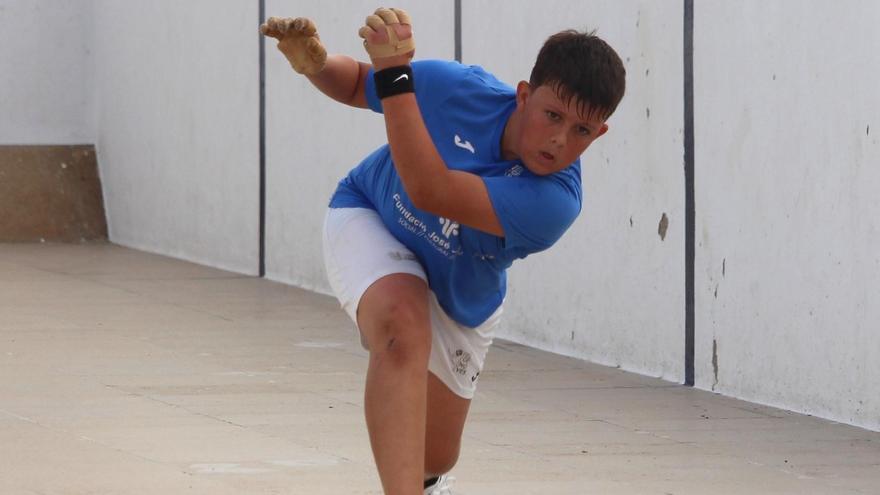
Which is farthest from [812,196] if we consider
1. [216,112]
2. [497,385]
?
[216,112]

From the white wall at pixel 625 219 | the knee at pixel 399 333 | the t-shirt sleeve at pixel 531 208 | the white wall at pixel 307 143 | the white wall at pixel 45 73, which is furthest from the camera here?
the white wall at pixel 45 73

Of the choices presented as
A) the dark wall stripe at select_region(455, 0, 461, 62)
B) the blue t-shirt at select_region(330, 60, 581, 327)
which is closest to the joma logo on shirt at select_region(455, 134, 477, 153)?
the blue t-shirt at select_region(330, 60, 581, 327)

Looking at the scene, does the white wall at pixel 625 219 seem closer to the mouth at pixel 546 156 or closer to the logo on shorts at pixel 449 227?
the logo on shorts at pixel 449 227

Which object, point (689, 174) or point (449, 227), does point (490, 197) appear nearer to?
point (449, 227)

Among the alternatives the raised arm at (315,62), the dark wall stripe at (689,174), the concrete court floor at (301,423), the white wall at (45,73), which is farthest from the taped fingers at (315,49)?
the white wall at (45,73)

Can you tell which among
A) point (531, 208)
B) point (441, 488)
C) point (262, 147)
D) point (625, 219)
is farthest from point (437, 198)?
point (262, 147)

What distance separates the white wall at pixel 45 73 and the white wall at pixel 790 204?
8.32 metres

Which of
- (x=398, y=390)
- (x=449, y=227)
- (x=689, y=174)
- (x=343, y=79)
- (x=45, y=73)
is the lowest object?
(x=45, y=73)

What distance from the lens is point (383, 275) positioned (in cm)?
413

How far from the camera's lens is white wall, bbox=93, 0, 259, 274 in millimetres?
12117

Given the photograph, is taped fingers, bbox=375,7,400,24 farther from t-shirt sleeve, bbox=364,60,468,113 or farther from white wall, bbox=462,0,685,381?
white wall, bbox=462,0,685,381

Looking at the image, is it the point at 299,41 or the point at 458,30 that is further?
the point at 458,30

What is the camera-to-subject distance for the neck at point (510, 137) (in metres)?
4.09

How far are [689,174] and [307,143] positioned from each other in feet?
14.1
